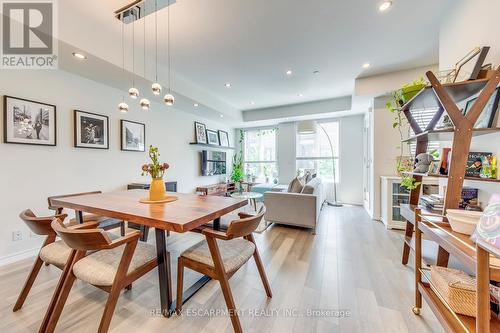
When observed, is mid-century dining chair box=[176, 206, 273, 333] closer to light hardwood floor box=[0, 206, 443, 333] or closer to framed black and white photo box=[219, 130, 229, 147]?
light hardwood floor box=[0, 206, 443, 333]

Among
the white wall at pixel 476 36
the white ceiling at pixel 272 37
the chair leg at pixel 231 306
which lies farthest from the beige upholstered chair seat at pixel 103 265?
the white wall at pixel 476 36

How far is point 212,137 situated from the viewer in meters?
5.89

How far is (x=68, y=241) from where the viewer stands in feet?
3.89

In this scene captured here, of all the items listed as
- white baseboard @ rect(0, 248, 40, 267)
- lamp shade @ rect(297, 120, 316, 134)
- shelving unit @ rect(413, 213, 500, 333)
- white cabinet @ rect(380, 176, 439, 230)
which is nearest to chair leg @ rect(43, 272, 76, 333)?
white baseboard @ rect(0, 248, 40, 267)

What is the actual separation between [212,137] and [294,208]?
3549mm

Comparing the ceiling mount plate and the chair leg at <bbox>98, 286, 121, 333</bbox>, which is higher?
the ceiling mount plate

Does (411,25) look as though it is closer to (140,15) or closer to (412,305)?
(412,305)

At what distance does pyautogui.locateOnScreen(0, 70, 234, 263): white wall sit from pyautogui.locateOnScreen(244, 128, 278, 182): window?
3670 millimetres

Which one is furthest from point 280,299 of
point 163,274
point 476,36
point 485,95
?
point 476,36

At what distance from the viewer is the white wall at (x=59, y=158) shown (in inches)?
91.2

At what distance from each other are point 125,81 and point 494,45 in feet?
13.5

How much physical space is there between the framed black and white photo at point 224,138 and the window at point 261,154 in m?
0.92

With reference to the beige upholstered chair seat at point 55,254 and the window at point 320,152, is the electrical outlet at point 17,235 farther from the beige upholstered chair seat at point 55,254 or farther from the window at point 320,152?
the window at point 320,152

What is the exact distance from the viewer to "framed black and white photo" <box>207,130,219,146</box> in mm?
5730
